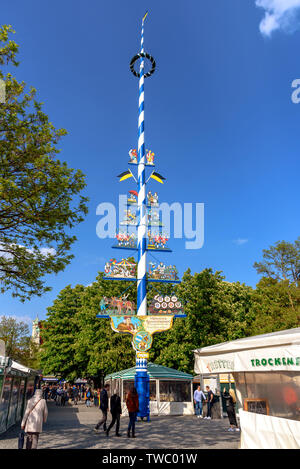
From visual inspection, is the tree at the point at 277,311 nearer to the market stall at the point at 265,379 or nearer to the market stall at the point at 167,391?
the market stall at the point at 167,391

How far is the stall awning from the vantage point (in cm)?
550

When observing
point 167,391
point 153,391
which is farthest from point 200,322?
point 153,391

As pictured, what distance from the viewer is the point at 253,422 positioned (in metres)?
7.13

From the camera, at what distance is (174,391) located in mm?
22500

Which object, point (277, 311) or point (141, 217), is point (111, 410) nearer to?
point (141, 217)

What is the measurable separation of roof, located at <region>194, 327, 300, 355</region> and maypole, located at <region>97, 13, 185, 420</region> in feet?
37.9

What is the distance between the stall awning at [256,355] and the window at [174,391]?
52.4 ft

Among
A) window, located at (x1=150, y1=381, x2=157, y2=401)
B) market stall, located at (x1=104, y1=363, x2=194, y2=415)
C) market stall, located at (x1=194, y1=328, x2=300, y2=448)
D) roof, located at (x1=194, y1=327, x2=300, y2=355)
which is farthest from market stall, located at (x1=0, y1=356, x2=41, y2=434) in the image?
window, located at (x1=150, y1=381, x2=157, y2=401)

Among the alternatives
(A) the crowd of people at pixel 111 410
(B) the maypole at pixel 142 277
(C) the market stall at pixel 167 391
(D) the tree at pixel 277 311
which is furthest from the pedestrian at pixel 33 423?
(D) the tree at pixel 277 311

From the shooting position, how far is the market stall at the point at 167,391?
21.8m

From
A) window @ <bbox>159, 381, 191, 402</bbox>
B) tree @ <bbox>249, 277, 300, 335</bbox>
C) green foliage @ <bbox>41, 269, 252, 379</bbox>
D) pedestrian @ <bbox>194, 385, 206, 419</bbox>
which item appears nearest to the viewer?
pedestrian @ <bbox>194, 385, 206, 419</bbox>

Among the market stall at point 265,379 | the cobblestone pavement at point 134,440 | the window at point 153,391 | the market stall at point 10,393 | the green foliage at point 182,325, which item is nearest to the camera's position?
the market stall at point 265,379

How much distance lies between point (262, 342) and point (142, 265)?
14.6m

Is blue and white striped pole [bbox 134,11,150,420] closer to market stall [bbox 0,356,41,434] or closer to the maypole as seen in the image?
the maypole
